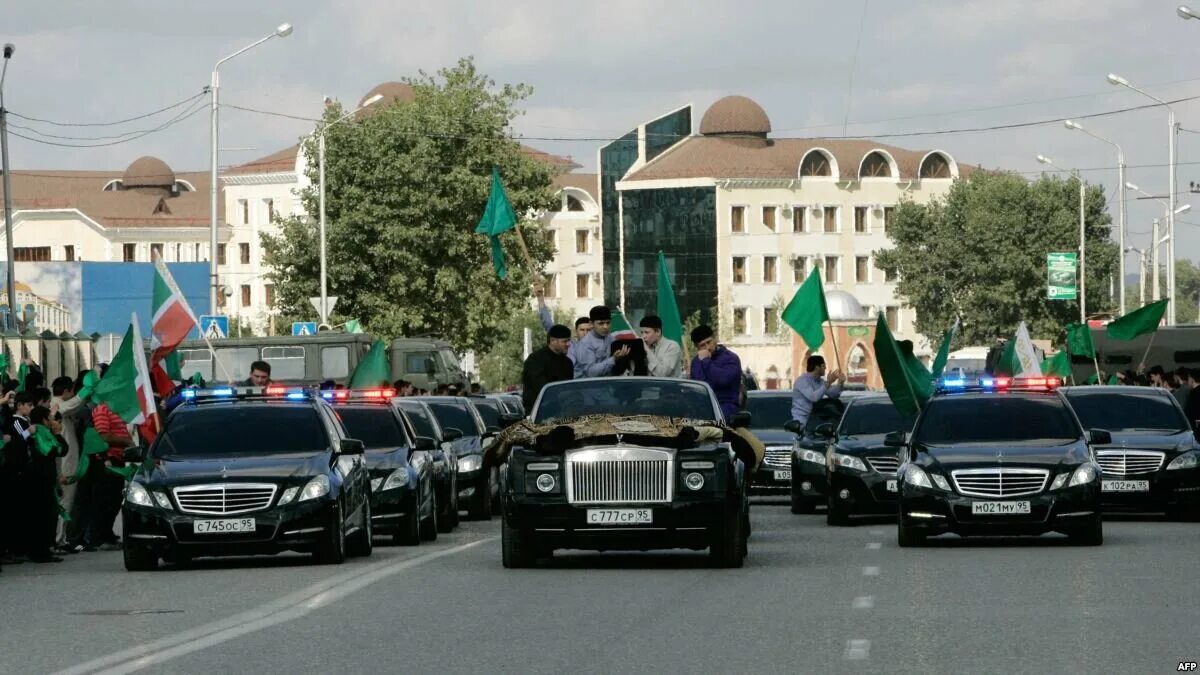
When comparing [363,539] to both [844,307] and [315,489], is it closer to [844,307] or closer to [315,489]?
[315,489]

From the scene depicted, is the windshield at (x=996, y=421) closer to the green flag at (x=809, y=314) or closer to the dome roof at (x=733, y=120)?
the green flag at (x=809, y=314)

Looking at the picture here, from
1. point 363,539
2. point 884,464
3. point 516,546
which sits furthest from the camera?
point 884,464

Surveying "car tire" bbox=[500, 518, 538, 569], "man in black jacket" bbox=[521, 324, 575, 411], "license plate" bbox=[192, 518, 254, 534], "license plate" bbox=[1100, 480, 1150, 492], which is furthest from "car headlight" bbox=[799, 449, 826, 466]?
"license plate" bbox=[192, 518, 254, 534]

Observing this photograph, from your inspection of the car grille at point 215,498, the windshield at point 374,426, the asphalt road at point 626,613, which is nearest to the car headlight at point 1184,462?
the asphalt road at point 626,613

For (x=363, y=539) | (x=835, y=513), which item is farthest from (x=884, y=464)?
(x=363, y=539)

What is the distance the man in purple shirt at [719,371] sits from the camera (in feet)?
80.1

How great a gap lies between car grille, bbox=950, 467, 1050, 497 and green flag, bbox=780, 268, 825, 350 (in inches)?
417

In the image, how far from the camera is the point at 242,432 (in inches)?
871

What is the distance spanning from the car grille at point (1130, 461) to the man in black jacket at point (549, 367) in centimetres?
751

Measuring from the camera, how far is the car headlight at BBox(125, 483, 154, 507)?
20.8 meters

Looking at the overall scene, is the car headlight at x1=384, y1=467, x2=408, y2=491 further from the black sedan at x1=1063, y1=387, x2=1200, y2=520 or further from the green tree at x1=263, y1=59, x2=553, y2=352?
the green tree at x1=263, y1=59, x2=553, y2=352

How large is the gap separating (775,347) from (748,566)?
139687 millimetres

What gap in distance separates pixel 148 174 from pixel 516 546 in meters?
166

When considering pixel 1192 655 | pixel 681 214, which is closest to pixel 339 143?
pixel 1192 655
